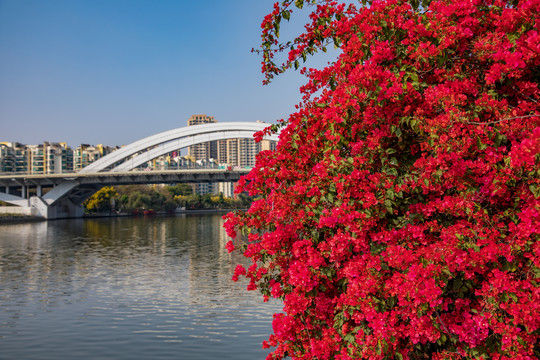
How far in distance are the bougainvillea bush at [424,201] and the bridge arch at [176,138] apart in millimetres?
61520

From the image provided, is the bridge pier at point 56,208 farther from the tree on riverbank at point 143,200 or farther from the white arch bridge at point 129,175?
the tree on riverbank at point 143,200

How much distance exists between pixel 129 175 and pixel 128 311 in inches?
2267

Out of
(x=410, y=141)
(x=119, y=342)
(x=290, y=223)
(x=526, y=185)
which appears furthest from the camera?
(x=119, y=342)

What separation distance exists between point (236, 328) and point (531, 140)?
8.57 metres

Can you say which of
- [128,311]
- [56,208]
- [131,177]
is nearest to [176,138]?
[131,177]

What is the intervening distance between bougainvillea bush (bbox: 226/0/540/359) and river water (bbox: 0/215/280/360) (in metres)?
5.21

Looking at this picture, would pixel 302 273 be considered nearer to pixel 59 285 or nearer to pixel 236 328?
pixel 236 328

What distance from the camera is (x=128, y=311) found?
1279 centimetres

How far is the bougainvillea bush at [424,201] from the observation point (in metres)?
4.11

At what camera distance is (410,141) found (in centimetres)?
487

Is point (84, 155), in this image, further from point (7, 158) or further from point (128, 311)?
point (128, 311)

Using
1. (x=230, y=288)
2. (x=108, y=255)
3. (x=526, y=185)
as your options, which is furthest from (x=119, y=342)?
(x=108, y=255)

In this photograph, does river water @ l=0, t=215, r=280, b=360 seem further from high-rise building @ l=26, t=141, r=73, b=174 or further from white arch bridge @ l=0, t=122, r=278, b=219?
high-rise building @ l=26, t=141, r=73, b=174

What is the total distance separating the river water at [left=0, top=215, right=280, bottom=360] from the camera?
32.3ft
